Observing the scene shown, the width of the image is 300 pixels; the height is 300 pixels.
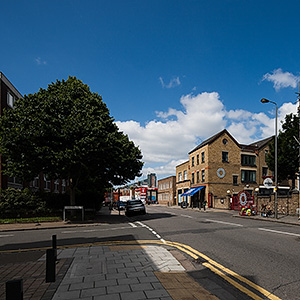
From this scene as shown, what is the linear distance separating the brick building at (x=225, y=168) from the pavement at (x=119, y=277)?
3399 cm

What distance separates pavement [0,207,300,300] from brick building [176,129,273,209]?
112 feet

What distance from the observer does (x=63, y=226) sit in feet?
57.4

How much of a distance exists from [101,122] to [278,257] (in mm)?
14537

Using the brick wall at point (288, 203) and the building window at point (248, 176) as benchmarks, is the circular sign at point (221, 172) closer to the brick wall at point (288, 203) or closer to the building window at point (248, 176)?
the building window at point (248, 176)

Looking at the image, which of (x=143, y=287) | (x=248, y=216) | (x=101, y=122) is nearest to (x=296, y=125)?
(x=248, y=216)

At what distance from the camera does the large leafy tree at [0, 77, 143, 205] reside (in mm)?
17922

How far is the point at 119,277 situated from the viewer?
555 centimetres

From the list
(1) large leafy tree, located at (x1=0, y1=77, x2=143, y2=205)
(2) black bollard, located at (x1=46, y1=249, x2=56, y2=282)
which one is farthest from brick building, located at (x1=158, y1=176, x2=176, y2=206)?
(2) black bollard, located at (x1=46, y1=249, x2=56, y2=282)

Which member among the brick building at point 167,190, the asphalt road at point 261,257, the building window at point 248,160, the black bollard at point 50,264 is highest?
the building window at point 248,160

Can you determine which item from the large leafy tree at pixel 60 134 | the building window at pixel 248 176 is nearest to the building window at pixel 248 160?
the building window at pixel 248 176

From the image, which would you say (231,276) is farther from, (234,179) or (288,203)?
(234,179)

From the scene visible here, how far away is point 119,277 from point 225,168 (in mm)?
39100

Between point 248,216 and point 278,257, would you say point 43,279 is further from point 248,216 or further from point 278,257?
point 248,216

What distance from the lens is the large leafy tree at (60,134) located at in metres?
17.9
